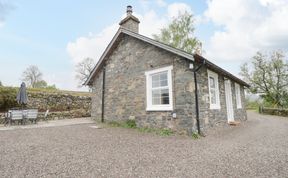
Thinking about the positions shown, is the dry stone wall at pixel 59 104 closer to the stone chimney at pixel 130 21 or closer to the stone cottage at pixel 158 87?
the stone cottage at pixel 158 87

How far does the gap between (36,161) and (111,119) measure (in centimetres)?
667

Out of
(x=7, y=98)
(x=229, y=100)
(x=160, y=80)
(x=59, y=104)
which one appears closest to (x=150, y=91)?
(x=160, y=80)

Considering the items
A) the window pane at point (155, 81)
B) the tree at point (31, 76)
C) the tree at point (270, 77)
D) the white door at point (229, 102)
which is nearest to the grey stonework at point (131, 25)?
the window pane at point (155, 81)

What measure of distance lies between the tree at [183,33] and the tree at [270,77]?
1138 centimetres

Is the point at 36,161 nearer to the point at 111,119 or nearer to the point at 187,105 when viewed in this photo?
the point at 187,105

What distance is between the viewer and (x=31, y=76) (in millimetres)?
38250

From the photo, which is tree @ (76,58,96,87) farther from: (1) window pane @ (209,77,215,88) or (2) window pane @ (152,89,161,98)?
(1) window pane @ (209,77,215,88)

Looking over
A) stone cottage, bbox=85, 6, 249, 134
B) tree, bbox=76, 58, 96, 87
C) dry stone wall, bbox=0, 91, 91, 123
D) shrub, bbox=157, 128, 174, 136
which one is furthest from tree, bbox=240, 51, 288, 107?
tree, bbox=76, 58, 96, 87

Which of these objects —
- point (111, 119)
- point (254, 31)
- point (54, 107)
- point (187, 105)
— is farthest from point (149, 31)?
point (187, 105)

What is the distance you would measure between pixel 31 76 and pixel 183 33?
112 ft

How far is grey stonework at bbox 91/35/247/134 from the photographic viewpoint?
732 cm

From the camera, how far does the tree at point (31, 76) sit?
124 feet

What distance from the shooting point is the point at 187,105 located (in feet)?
23.5

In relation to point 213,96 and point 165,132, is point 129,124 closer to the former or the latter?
point 165,132
